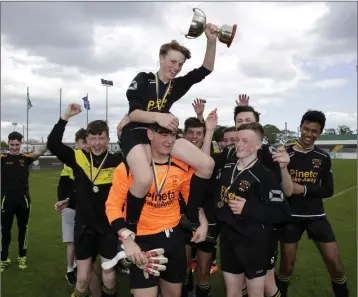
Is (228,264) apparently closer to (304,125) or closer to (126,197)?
(126,197)

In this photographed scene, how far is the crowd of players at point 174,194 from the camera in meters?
3.66

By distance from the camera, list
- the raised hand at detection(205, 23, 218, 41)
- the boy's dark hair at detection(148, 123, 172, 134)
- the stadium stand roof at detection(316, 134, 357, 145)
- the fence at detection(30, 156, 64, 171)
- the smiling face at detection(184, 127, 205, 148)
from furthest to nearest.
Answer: the stadium stand roof at detection(316, 134, 357, 145)
the fence at detection(30, 156, 64, 171)
the smiling face at detection(184, 127, 205, 148)
the raised hand at detection(205, 23, 218, 41)
the boy's dark hair at detection(148, 123, 172, 134)

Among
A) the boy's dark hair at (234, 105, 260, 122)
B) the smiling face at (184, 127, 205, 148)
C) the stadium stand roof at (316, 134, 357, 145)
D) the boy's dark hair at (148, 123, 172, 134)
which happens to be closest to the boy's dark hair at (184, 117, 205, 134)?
Result: the smiling face at (184, 127, 205, 148)

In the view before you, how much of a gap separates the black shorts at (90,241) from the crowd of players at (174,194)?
0.01 m

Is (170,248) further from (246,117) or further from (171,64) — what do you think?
(171,64)

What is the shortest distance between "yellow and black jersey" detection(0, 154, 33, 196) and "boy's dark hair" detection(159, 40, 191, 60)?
4.79m

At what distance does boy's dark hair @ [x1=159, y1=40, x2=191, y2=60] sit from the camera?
→ 13.4 ft

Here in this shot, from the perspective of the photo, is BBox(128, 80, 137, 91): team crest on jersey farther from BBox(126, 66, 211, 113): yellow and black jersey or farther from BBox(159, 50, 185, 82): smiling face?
BBox(159, 50, 185, 82): smiling face

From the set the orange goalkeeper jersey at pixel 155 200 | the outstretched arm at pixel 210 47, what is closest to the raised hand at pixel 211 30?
the outstretched arm at pixel 210 47

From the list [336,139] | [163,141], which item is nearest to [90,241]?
[163,141]

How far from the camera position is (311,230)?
5.17m

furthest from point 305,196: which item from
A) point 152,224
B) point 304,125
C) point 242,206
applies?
point 152,224

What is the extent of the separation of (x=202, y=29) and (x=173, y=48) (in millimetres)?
388

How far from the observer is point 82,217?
498 centimetres
